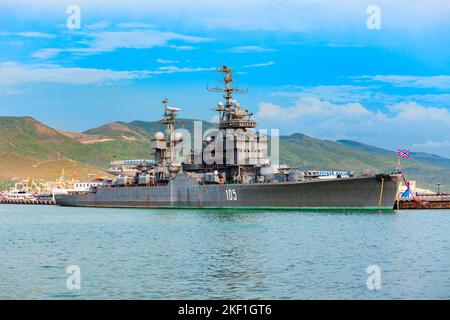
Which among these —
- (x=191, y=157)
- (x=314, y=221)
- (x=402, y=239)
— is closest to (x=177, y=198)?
(x=191, y=157)

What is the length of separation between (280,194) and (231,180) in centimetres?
939

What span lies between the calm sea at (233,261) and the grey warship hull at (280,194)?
12.6m

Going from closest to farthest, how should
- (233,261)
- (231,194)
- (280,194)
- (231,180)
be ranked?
(233,261) < (280,194) < (231,194) < (231,180)

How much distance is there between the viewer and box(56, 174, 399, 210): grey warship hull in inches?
2307

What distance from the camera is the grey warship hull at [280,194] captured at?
58594mm

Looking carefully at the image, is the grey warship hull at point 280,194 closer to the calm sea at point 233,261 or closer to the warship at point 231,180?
the warship at point 231,180

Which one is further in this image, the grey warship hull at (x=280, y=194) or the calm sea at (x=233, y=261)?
the grey warship hull at (x=280, y=194)

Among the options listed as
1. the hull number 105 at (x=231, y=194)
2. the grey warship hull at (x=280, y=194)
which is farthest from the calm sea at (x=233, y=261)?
→ the hull number 105 at (x=231, y=194)

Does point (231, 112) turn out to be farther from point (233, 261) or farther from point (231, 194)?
point (233, 261)

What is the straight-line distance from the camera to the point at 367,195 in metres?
58.8

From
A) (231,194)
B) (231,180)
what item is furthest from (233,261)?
(231,180)

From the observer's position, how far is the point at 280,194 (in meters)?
62.9

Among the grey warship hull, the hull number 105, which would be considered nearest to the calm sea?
the grey warship hull
